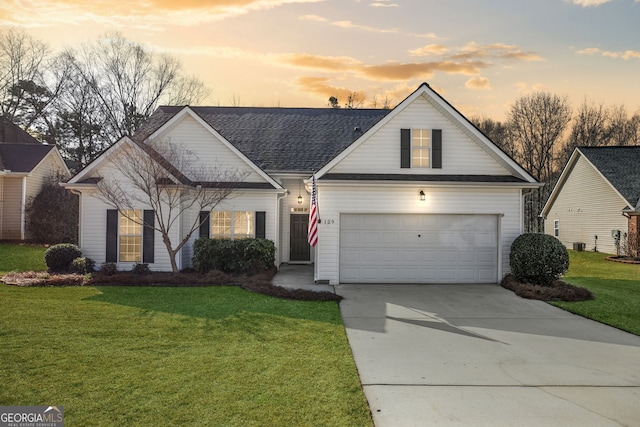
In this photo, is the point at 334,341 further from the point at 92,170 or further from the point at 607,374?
the point at 92,170

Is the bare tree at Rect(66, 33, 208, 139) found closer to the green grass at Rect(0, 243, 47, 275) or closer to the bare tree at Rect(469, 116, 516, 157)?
the green grass at Rect(0, 243, 47, 275)

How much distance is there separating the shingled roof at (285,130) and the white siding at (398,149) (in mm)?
3620

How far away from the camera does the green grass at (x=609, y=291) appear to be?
8.93 metres

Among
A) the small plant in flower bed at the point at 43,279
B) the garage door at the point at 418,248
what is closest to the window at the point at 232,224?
the garage door at the point at 418,248

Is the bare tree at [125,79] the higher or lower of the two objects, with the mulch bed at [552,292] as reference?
higher

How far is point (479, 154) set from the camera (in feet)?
43.1

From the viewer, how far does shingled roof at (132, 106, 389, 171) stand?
1720 cm

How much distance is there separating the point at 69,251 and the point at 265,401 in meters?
12.1

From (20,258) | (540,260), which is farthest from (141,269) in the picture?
(540,260)

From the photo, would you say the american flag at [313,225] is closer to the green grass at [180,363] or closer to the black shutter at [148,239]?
the green grass at [180,363]

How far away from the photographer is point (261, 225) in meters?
14.5

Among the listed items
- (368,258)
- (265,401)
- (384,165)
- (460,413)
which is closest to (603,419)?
(460,413)

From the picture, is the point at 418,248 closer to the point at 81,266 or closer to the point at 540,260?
the point at 540,260

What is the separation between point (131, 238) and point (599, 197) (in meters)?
26.0
